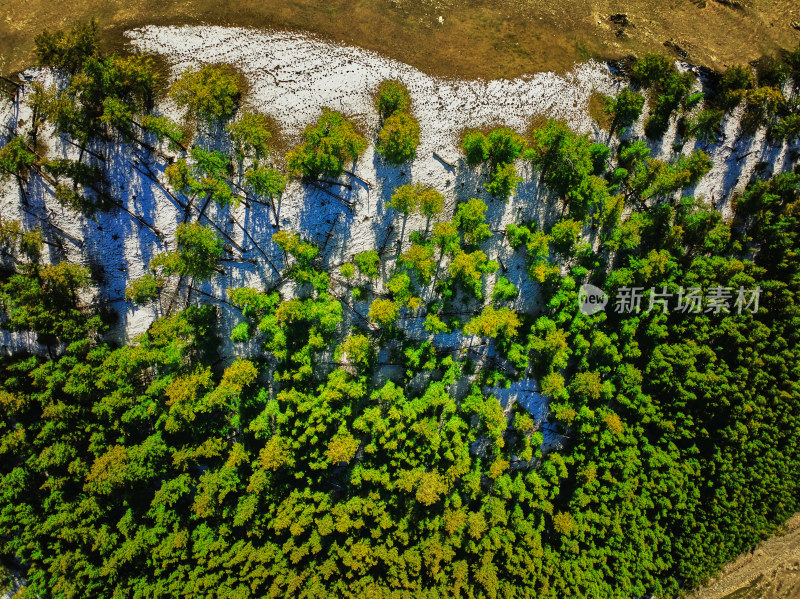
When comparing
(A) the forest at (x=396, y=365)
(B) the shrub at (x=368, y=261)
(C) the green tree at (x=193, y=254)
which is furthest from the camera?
(B) the shrub at (x=368, y=261)

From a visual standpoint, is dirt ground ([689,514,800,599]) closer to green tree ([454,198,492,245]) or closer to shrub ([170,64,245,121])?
green tree ([454,198,492,245])

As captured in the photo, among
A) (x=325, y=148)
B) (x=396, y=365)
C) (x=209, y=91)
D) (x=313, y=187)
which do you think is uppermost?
(x=209, y=91)

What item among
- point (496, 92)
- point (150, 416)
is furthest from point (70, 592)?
point (496, 92)

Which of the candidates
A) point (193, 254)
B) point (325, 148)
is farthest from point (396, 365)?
point (325, 148)

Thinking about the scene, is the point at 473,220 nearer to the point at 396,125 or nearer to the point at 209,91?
the point at 396,125

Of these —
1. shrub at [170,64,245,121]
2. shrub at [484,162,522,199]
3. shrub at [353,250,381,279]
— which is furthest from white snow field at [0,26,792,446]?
shrub at [353,250,381,279]

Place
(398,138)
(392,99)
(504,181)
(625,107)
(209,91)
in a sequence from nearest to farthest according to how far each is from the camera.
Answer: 1. (398,138)
2. (209,91)
3. (504,181)
4. (392,99)
5. (625,107)

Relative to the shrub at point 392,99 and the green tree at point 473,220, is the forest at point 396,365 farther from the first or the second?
the shrub at point 392,99

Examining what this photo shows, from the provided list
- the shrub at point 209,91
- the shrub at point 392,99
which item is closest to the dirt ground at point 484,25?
the shrub at point 392,99

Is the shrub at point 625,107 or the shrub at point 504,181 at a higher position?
the shrub at point 625,107
